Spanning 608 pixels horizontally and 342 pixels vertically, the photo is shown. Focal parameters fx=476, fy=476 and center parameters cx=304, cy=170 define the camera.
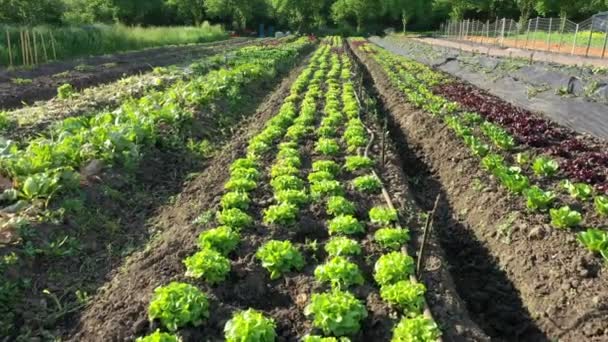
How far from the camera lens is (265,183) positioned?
26.3 ft

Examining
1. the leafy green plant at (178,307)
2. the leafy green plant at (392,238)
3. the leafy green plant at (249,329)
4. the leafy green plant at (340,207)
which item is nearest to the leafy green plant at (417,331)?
the leafy green plant at (249,329)

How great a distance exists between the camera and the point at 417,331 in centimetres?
427

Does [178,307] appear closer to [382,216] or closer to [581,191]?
[382,216]

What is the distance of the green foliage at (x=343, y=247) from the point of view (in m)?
5.66

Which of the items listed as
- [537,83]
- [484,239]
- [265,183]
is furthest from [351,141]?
[537,83]

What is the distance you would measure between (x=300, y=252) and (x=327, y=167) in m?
2.85

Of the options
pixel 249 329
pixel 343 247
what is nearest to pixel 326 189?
pixel 343 247

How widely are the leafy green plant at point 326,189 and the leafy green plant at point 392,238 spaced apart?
1.50 m

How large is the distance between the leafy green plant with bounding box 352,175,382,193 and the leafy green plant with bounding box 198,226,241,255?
8.79 feet

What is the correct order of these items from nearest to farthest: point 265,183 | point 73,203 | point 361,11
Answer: point 73,203, point 265,183, point 361,11

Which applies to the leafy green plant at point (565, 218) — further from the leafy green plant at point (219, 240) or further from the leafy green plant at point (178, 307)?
the leafy green plant at point (178, 307)

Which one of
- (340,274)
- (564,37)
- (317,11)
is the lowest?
(340,274)

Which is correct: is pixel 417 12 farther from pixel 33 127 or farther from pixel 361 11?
pixel 33 127

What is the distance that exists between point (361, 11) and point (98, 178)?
7060 cm
